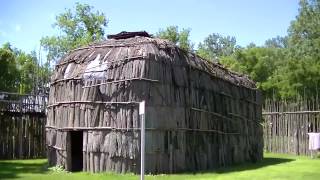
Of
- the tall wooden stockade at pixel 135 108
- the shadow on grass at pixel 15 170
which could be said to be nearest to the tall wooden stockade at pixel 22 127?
the shadow on grass at pixel 15 170

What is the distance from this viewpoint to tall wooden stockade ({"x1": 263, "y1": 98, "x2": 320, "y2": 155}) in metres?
28.2

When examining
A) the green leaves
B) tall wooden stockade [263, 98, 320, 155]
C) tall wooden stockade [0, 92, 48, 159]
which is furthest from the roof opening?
the green leaves

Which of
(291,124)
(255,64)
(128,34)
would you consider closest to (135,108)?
(128,34)

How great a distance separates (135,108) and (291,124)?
43.3ft

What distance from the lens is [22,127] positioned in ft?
94.8

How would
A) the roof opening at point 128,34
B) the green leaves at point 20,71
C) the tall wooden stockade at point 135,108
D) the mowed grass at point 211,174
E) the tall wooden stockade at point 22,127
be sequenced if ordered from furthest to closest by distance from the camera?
the green leaves at point 20,71
the tall wooden stockade at point 22,127
the roof opening at point 128,34
the tall wooden stockade at point 135,108
the mowed grass at point 211,174

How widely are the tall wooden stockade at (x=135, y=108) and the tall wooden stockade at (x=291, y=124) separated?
765cm

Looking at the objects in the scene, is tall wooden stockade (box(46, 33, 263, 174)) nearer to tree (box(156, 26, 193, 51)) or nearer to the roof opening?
the roof opening

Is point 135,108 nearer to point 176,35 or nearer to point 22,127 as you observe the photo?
point 22,127

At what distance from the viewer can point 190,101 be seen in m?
20.2

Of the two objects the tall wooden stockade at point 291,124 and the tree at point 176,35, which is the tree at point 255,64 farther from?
the tall wooden stockade at point 291,124

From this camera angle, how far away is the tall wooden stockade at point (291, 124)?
28.2m

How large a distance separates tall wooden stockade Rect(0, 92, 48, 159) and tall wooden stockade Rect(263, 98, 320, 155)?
13.6 metres

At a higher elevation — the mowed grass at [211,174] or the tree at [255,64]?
the tree at [255,64]
